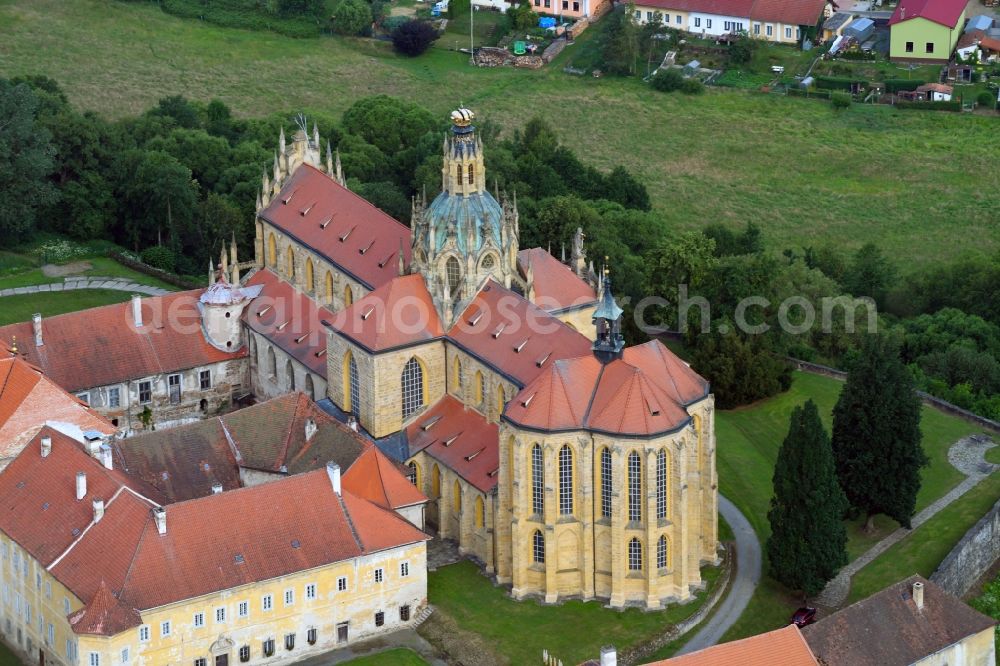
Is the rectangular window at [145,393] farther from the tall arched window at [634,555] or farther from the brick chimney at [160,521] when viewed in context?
the tall arched window at [634,555]

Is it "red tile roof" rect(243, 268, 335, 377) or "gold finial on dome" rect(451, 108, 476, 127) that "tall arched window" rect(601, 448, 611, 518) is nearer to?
"gold finial on dome" rect(451, 108, 476, 127)

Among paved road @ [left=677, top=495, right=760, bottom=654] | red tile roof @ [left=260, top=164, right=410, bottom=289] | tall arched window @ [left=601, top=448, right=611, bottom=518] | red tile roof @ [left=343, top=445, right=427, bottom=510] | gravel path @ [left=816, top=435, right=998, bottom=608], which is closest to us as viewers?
tall arched window @ [left=601, top=448, right=611, bottom=518]

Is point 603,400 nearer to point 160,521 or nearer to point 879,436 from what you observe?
point 879,436

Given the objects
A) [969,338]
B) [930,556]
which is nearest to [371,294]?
[930,556]

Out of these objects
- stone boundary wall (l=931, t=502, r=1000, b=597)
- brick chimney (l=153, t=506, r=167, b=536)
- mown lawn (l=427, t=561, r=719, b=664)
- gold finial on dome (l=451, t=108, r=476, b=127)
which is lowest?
mown lawn (l=427, t=561, r=719, b=664)

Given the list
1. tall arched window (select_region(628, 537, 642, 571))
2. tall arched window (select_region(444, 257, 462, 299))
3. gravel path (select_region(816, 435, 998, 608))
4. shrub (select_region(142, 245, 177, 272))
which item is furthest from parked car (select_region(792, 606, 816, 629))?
shrub (select_region(142, 245, 177, 272))

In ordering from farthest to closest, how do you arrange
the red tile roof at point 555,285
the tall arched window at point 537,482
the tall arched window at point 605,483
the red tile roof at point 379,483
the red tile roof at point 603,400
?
the red tile roof at point 555,285
the red tile roof at point 379,483
the tall arched window at point 537,482
the tall arched window at point 605,483
the red tile roof at point 603,400

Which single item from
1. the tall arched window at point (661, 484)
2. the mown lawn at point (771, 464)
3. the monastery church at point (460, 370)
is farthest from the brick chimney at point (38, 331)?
the mown lawn at point (771, 464)

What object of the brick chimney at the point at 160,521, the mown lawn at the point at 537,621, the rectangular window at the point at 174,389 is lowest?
the mown lawn at the point at 537,621
